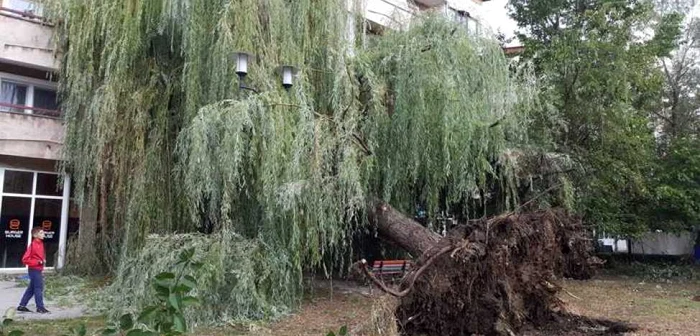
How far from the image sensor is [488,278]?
28.3 feet

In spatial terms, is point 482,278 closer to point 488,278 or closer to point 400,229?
point 488,278

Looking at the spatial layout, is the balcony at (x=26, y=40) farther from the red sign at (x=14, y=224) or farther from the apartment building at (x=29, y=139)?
the red sign at (x=14, y=224)

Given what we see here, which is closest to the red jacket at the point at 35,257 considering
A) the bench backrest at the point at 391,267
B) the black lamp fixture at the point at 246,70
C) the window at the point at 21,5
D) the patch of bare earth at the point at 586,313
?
the patch of bare earth at the point at 586,313

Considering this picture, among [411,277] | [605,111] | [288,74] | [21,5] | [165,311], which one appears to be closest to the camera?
[165,311]

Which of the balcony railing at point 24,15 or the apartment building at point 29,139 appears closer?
the balcony railing at point 24,15

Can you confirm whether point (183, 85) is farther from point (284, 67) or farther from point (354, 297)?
point (354, 297)

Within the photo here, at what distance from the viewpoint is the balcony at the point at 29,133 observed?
16234 mm

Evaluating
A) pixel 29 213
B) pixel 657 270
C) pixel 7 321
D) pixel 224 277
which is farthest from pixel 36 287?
pixel 657 270

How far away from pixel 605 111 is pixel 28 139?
51.6 feet

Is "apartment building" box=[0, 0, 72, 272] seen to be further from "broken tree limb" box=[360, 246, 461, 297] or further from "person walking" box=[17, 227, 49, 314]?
"broken tree limb" box=[360, 246, 461, 297]

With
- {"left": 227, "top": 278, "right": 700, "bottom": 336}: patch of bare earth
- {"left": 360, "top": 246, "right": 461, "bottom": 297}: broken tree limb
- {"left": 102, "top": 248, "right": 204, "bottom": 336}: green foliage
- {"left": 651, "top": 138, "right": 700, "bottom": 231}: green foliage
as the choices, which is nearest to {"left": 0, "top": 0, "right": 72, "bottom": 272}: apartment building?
{"left": 227, "top": 278, "right": 700, "bottom": 336}: patch of bare earth

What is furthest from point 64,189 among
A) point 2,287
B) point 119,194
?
point 119,194

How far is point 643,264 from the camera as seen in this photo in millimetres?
21500

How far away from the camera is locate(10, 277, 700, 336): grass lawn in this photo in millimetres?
8734
